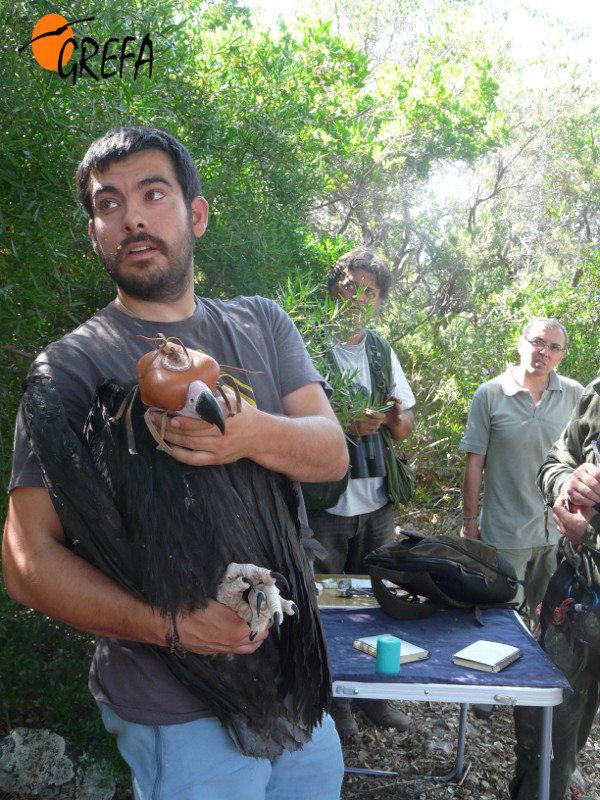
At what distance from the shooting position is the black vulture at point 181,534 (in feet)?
4.30

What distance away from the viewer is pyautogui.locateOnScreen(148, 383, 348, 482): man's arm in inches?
49.3

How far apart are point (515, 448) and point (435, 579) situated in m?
1.70

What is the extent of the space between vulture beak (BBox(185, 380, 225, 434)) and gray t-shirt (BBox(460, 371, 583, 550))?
11.6 feet

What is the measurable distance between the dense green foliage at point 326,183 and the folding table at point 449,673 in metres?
1.29

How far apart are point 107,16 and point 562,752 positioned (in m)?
3.60

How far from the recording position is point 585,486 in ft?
8.58

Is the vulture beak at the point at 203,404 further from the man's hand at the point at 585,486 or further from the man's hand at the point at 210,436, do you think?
the man's hand at the point at 585,486

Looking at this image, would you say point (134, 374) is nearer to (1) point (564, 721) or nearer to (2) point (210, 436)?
(2) point (210, 436)

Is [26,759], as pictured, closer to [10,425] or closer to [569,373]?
[10,425]

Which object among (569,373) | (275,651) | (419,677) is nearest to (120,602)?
(275,651)

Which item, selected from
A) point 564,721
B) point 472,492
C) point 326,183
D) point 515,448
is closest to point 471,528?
point 472,492

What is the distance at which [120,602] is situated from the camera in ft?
4.41

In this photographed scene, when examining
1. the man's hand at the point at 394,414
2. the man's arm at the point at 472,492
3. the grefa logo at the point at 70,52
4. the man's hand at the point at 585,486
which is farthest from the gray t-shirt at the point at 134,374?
the man's arm at the point at 472,492

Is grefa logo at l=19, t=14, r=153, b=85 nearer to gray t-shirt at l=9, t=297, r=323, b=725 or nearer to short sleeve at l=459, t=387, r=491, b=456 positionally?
gray t-shirt at l=9, t=297, r=323, b=725
